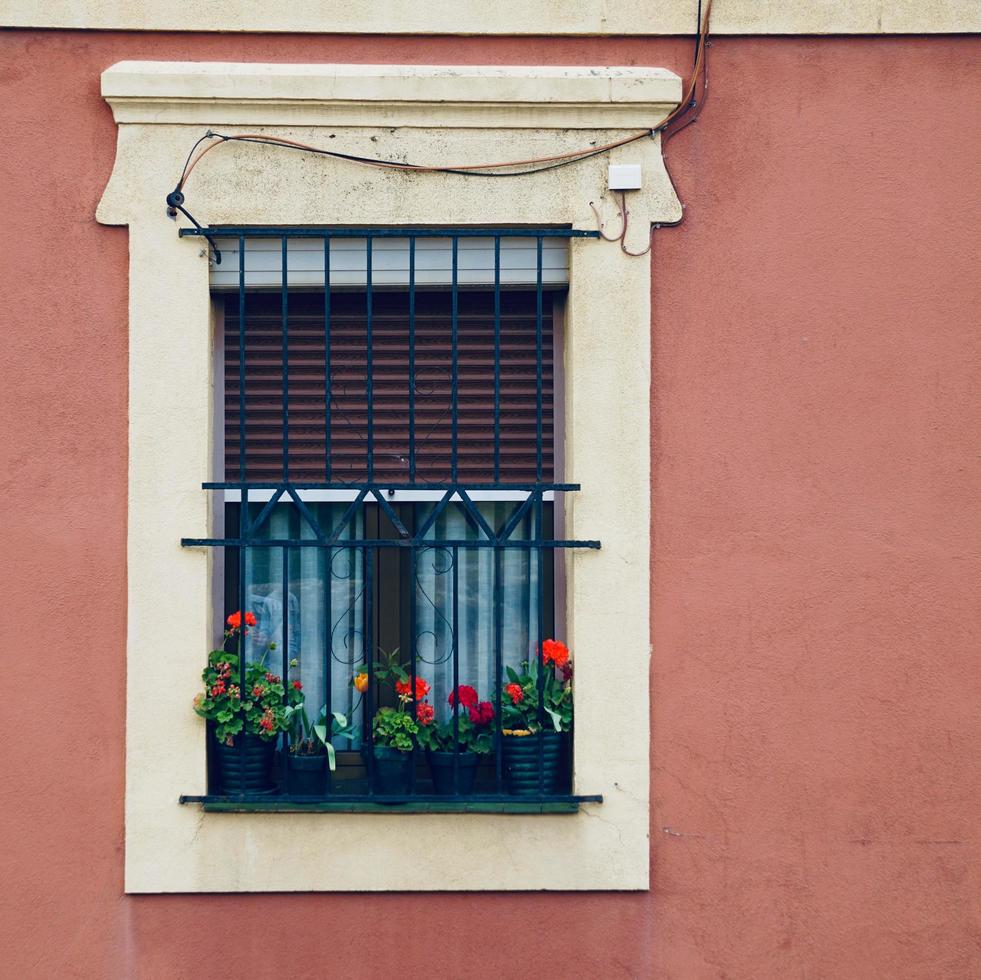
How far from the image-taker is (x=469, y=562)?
4.39 meters

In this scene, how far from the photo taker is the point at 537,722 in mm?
4168

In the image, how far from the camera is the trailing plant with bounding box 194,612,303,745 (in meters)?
4.05

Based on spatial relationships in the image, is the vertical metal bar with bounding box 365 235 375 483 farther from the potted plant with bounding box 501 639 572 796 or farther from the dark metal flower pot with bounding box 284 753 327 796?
the dark metal flower pot with bounding box 284 753 327 796

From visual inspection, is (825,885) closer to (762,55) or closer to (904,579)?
(904,579)

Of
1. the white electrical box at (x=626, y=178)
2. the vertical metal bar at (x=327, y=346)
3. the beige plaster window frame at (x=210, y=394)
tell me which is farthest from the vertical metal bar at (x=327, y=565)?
the white electrical box at (x=626, y=178)

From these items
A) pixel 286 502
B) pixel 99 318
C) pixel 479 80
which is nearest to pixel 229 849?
pixel 286 502

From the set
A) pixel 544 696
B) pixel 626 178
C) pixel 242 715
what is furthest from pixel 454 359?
pixel 242 715

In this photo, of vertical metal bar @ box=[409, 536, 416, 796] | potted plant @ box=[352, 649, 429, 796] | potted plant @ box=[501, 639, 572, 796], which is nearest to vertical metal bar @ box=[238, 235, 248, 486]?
vertical metal bar @ box=[409, 536, 416, 796]

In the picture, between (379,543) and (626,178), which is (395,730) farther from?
(626,178)

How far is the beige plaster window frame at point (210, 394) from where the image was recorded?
13.4ft

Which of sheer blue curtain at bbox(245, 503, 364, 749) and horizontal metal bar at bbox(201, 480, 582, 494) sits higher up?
horizontal metal bar at bbox(201, 480, 582, 494)

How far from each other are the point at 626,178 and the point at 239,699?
7.65ft

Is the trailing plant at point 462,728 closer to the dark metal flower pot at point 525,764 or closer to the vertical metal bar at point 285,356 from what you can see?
the dark metal flower pot at point 525,764

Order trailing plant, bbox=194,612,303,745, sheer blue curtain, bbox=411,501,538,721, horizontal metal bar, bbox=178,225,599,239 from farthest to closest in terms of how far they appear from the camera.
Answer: sheer blue curtain, bbox=411,501,538,721
horizontal metal bar, bbox=178,225,599,239
trailing plant, bbox=194,612,303,745
